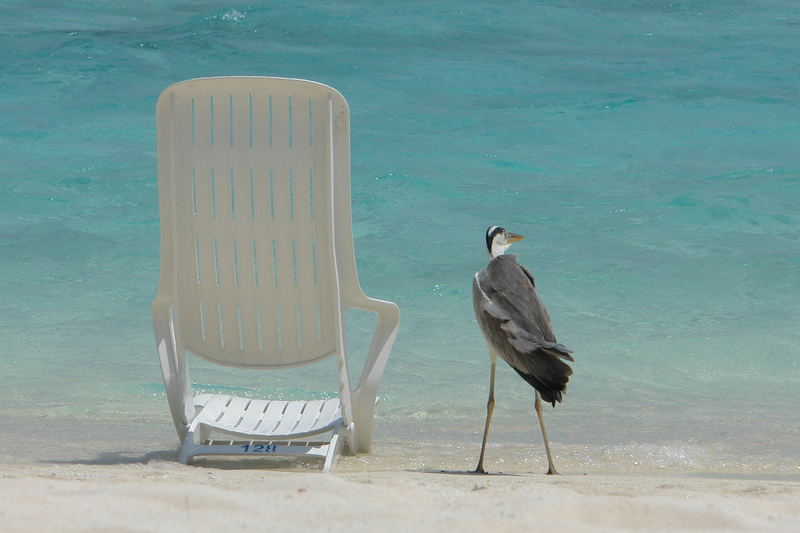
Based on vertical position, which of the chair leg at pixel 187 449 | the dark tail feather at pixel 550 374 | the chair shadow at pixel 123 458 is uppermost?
the dark tail feather at pixel 550 374

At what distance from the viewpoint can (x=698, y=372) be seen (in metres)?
6.75

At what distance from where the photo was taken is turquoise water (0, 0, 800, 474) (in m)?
5.62

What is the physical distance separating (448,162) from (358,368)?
21.4 feet

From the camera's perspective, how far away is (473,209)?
11.4m

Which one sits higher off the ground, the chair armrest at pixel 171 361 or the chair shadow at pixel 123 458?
the chair armrest at pixel 171 361

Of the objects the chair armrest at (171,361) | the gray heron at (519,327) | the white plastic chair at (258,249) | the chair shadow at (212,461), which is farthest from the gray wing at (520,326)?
the chair armrest at (171,361)

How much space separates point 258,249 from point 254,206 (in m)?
0.18

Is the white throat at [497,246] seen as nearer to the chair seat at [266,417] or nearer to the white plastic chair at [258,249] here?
the white plastic chair at [258,249]

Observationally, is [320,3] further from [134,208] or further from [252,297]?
[252,297]

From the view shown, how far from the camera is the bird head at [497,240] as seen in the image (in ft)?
15.5

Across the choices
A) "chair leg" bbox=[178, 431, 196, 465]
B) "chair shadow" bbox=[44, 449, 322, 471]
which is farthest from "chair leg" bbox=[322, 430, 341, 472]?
"chair leg" bbox=[178, 431, 196, 465]

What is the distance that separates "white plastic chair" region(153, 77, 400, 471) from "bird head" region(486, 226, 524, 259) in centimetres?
56

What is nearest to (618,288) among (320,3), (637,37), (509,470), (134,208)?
(509,470)

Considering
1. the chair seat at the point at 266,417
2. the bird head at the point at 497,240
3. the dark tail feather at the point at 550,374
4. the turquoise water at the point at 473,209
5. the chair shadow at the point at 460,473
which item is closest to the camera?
the dark tail feather at the point at 550,374
